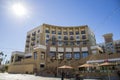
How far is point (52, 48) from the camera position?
150 ft

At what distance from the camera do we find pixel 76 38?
192 ft

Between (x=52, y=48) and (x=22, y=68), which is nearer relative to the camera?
(x=22, y=68)

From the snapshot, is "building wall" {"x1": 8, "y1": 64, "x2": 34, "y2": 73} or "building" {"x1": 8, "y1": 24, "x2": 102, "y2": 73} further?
"building" {"x1": 8, "y1": 24, "x2": 102, "y2": 73}

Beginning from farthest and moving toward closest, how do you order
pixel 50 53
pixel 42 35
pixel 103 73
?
pixel 42 35, pixel 50 53, pixel 103 73

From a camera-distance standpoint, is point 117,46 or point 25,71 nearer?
point 25,71

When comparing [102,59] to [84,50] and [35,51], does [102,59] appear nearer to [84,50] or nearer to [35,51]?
[84,50]

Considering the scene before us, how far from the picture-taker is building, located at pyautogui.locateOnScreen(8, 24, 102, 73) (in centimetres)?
3984

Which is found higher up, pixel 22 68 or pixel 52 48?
pixel 52 48

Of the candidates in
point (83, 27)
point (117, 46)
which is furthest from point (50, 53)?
point (117, 46)

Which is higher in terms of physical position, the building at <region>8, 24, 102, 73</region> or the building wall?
the building at <region>8, 24, 102, 73</region>

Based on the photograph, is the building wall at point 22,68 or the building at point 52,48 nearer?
the building wall at point 22,68

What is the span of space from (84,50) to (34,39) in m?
24.5

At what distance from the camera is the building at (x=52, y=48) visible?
39.8 m

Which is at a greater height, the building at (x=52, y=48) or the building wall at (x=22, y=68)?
the building at (x=52, y=48)
